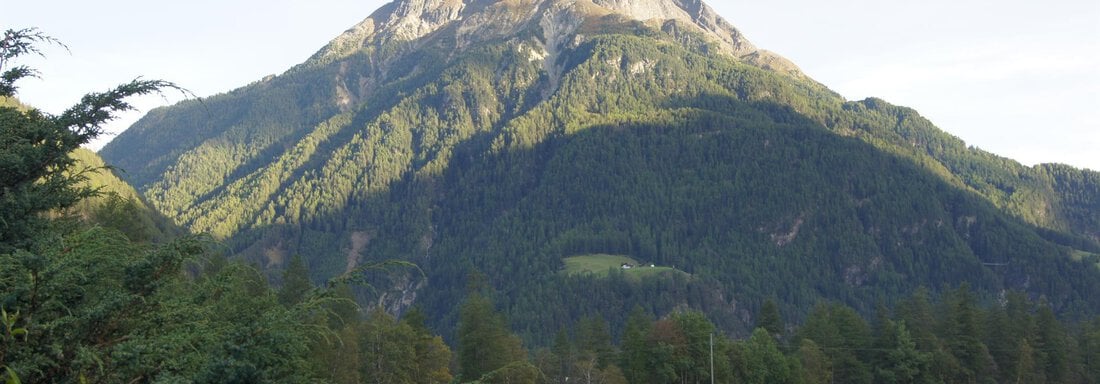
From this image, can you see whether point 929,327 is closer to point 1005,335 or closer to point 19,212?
point 1005,335

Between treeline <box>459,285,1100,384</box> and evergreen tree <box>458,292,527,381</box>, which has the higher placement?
evergreen tree <box>458,292,527,381</box>

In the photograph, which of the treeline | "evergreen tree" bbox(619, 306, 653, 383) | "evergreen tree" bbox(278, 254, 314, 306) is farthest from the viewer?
the treeline

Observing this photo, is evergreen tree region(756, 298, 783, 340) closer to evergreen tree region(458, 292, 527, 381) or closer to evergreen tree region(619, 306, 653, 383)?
evergreen tree region(619, 306, 653, 383)

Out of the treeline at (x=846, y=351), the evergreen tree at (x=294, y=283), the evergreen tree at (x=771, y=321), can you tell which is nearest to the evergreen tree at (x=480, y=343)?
the treeline at (x=846, y=351)

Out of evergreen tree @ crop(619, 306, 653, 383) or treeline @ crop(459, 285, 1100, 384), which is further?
treeline @ crop(459, 285, 1100, 384)

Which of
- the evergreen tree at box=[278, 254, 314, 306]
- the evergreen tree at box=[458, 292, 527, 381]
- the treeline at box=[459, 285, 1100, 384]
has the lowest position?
the treeline at box=[459, 285, 1100, 384]

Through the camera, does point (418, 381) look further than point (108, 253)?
Yes

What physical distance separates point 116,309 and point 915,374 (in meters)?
106

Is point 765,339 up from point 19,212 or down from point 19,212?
down

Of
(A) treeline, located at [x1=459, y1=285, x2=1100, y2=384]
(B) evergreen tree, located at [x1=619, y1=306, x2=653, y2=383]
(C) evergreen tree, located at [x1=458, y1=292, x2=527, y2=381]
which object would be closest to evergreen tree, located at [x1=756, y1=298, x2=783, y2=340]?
(A) treeline, located at [x1=459, y1=285, x2=1100, y2=384]

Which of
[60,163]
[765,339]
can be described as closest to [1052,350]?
[765,339]

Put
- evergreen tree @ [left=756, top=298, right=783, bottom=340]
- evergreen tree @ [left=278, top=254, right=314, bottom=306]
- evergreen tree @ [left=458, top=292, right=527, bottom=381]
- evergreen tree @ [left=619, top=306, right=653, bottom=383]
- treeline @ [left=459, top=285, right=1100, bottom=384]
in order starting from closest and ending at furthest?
1. evergreen tree @ [left=278, top=254, right=314, bottom=306]
2. evergreen tree @ [left=458, top=292, right=527, bottom=381]
3. evergreen tree @ [left=619, top=306, right=653, bottom=383]
4. treeline @ [left=459, top=285, right=1100, bottom=384]
5. evergreen tree @ [left=756, top=298, right=783, bottom=340]

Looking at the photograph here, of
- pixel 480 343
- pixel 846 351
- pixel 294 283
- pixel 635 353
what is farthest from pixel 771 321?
pixel 294 283

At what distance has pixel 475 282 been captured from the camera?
116562 millimetres
